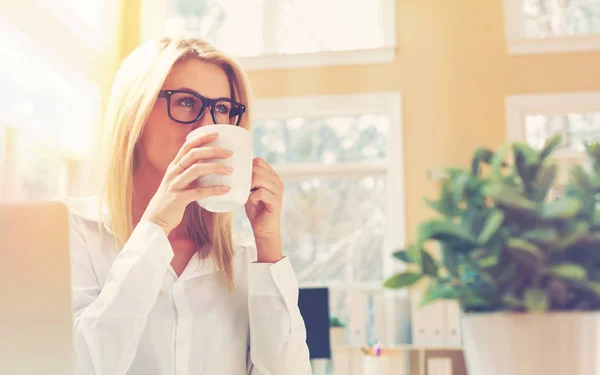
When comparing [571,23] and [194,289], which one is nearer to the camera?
[194,289]

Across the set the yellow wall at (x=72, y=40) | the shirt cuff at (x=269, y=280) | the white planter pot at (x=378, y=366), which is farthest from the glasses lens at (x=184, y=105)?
the white planter pot at (x=378, y=366)

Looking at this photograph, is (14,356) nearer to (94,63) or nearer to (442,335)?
(442,335)

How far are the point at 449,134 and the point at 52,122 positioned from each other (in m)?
2.14

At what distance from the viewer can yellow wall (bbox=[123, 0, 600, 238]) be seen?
3.56 metres

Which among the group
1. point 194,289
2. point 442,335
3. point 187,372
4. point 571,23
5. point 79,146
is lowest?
point 442,335

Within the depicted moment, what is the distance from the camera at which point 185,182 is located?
2.75 feet

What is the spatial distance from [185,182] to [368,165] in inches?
117

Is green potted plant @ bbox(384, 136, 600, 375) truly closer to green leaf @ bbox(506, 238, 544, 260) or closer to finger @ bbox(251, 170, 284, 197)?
green leaf @ bbox(506, 238, 544, 260)

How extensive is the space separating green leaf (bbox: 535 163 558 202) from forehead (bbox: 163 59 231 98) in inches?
25.3

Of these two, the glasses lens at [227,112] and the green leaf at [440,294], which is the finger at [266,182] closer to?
the glasses lens at [227,112]

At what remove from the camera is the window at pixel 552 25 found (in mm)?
3598

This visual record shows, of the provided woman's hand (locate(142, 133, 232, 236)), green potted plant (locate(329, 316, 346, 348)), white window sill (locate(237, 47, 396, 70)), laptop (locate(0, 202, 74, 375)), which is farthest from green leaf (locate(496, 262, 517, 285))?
white window sill (locate(237, 47, 396, 70))

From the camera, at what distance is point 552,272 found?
1.41ft

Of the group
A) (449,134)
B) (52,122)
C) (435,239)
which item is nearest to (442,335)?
(449,134)
